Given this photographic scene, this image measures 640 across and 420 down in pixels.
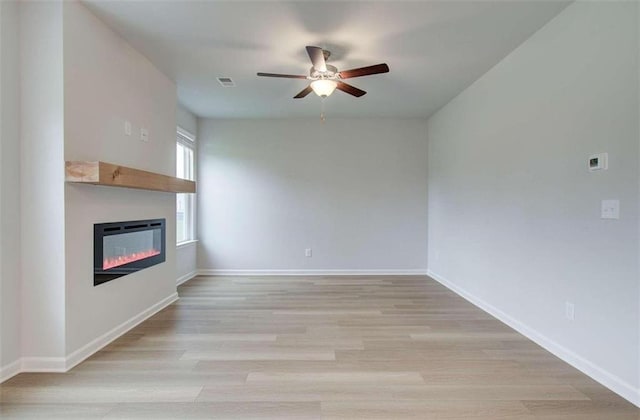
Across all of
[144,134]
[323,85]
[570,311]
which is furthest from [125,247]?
[570,311]

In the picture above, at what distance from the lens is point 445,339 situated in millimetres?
2805

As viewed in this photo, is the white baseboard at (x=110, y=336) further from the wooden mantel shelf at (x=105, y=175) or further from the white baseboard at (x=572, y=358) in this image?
the white baseboard at (x=572, y=358)

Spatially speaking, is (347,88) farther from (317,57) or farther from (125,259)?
(125,259)

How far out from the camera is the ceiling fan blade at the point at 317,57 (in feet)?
8.13

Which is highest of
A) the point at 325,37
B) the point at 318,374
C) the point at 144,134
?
the point at 325,37

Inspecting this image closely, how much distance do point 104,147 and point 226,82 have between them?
1.65 m

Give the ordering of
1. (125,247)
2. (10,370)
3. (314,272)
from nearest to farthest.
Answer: (10,370), (125,247), (314,272)

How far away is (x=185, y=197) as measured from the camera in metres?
5.17

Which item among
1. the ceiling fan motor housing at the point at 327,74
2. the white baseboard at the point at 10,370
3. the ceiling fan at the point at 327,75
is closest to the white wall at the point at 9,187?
the white baseboard at the point at 10,370

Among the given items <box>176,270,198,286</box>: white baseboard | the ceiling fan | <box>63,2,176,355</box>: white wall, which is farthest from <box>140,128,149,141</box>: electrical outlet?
<box>176,270,198,286</box>: white baseboard

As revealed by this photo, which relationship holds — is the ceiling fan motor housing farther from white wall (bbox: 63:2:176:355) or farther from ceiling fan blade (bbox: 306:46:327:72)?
white wall (bbox: 63:2:176:355)

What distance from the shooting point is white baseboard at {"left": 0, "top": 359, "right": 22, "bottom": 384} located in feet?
6.93

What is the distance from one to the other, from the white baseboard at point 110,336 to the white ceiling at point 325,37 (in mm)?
2516

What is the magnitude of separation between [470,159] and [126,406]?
3.99m
